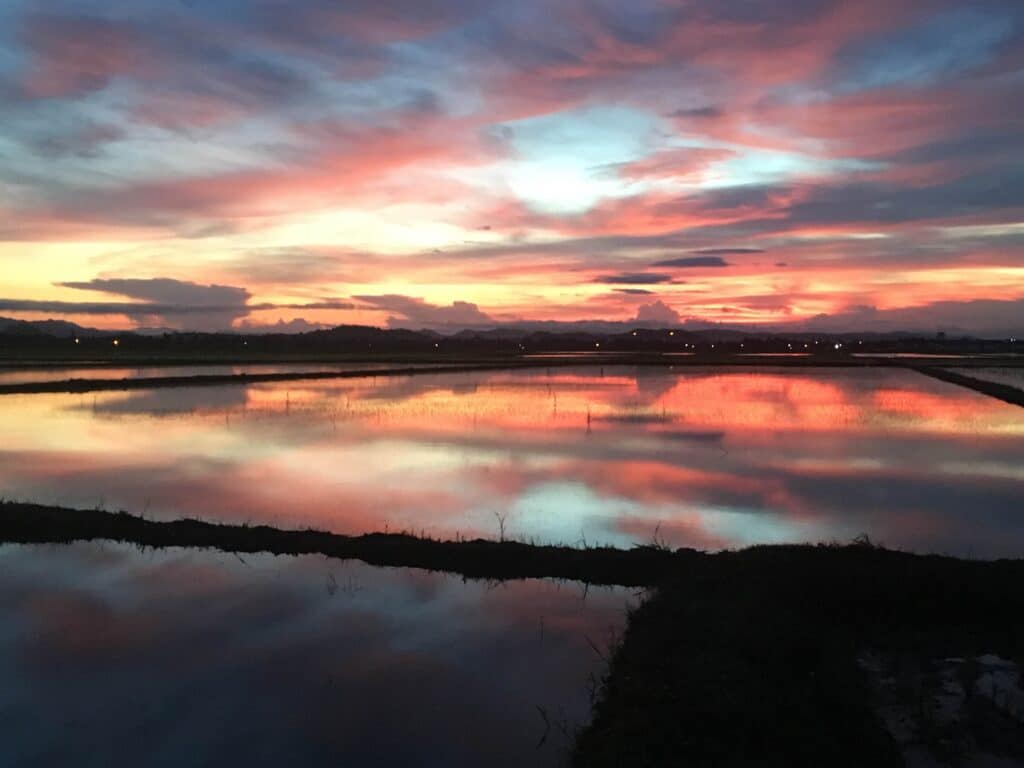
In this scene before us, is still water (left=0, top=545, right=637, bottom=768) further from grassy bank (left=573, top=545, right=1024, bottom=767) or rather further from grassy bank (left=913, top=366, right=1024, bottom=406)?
grassy bank (left=913, top=366, right=1024, bottom=406)

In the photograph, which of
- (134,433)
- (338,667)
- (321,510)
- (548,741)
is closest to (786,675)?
(548,741)

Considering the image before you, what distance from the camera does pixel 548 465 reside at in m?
14.8

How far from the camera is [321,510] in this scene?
440 inches

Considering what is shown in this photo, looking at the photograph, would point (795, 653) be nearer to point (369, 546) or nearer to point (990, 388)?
point (369, 546)

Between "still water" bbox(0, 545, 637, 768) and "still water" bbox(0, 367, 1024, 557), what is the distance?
1.96 meters

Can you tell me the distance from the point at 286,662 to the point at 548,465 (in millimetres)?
8617

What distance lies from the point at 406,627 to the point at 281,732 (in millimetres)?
1872

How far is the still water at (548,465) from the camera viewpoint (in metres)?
10.7

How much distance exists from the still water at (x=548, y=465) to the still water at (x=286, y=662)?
1.96m

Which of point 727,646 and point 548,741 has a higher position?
point 727,646

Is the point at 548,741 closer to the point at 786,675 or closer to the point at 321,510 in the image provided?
the point at 786,675

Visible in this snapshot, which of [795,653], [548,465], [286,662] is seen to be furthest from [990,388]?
[286,662]

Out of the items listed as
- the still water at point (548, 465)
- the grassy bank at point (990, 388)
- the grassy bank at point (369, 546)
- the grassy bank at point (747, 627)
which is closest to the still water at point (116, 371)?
the still water at point (548, 465)

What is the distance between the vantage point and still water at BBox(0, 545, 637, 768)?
5.41 metres
